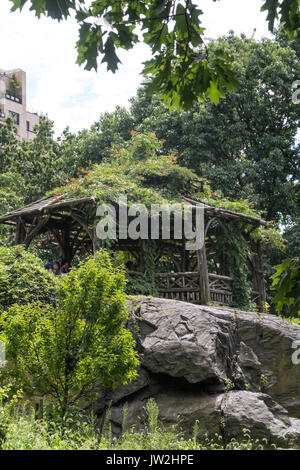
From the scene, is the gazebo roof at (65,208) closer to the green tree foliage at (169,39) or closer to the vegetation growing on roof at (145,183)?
the vegetation growing on roof at (145,183)

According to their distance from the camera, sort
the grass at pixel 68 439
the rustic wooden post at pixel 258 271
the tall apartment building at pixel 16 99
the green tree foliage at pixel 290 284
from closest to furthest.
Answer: the green tree foliage at pixel 290 284 < the grass at pixel 68 439 < the rustic wooden post at pixel 258 271 < the tall apartment building at pixel 16 99

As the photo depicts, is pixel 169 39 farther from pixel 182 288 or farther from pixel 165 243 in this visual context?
pixel 165 243

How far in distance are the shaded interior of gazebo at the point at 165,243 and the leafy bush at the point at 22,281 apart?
10.8ft

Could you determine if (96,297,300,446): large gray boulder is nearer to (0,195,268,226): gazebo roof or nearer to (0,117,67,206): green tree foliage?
(0,195,268,226): gazebo roof

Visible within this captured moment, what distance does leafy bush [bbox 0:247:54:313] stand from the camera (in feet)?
32.8

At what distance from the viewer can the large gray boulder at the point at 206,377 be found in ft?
29.0

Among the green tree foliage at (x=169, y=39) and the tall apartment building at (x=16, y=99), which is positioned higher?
the tall apartment building at (x=16, y=99)

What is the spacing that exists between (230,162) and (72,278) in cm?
1832

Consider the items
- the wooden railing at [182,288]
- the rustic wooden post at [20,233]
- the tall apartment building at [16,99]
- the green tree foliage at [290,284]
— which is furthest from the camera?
the tall apartment building at [16,99]

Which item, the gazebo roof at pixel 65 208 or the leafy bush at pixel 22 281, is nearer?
the leafy bush at pixel 22 281

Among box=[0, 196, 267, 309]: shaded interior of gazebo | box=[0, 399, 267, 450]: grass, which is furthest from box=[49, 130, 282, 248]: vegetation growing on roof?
box=[0, 399, 267, 450]: grass

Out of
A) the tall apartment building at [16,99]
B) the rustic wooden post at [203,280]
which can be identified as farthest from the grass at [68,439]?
the tall apartment building at [16,99]

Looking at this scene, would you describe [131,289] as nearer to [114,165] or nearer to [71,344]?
[114,165]

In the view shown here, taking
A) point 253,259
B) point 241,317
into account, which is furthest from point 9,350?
point 253,259
